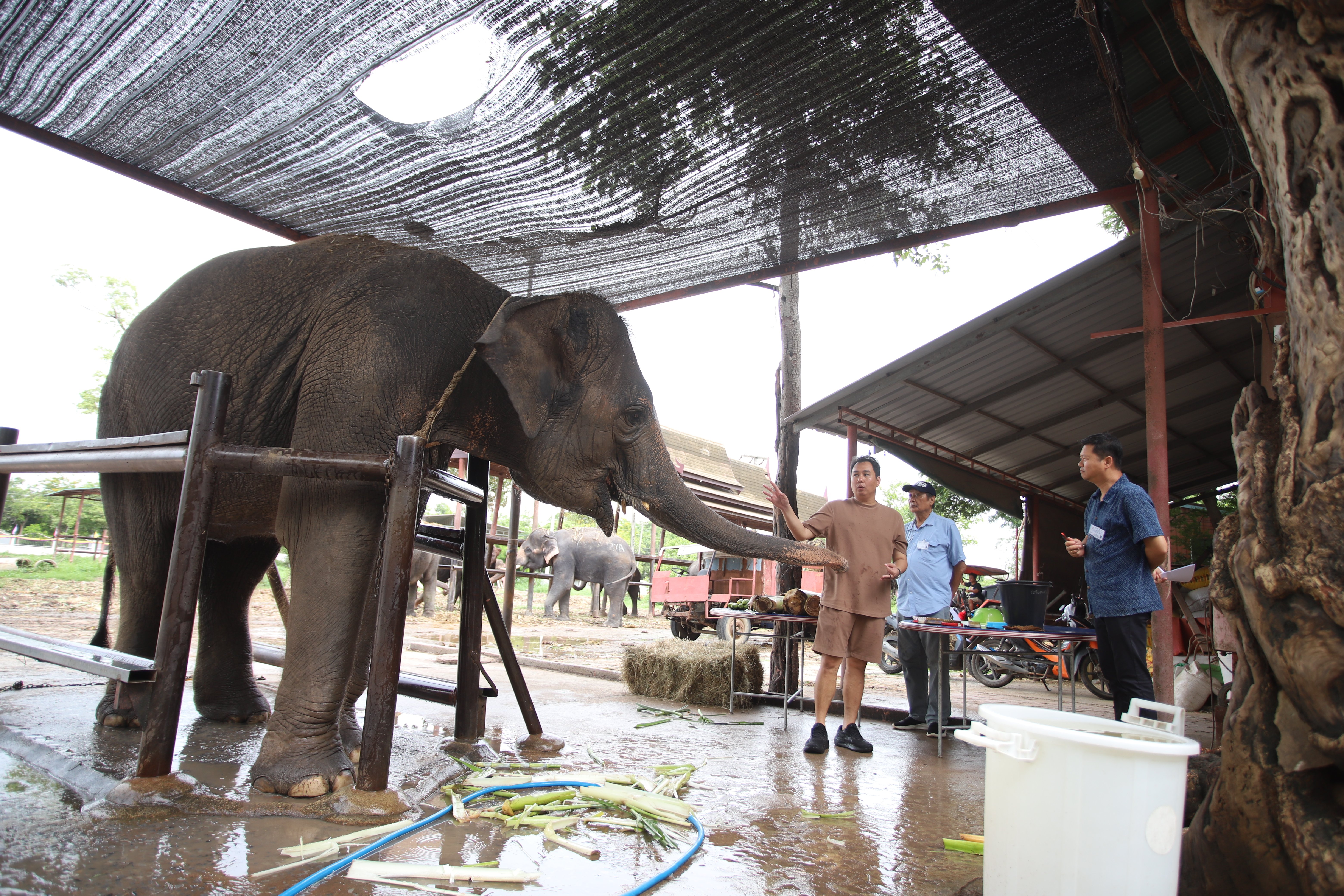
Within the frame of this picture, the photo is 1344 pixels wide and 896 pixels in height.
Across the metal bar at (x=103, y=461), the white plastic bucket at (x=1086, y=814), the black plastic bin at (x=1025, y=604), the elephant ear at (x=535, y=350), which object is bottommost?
the white plastic bucket at (x=1086, y=814)

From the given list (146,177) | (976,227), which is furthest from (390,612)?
(976,227)

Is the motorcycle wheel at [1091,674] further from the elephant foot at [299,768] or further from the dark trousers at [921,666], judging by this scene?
the elephant foot at [299,768]

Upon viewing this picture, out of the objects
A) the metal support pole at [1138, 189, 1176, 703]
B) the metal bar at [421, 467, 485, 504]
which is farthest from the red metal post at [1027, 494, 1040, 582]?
the metal bar at [421, 467, 485, 504]

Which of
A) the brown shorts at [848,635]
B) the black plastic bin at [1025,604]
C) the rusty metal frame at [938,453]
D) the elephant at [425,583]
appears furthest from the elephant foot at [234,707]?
the elephant at [425,583]

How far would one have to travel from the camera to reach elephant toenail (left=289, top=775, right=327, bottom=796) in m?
2.82

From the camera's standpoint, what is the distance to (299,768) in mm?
2867

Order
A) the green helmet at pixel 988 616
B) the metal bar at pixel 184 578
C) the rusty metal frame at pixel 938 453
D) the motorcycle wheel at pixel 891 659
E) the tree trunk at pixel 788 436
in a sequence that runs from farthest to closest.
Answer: the motorcycle wheel at pixel 891 659 → the rusty metal frame at pixel 938 453 → the green helmet at pixel 988 616 → the tree trunk at pixel 788 436 → the metal bar at pixel 184 578

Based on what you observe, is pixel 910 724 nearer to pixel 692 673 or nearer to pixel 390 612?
pixel 692 673

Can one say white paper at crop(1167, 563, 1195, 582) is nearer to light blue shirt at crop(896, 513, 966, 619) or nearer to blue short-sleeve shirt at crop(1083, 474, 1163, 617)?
blue short-sleeve shirt at crop(1083, 474, 1163, 617)

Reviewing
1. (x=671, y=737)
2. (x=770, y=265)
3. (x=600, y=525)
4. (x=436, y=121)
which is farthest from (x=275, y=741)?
(x=770, y=265)

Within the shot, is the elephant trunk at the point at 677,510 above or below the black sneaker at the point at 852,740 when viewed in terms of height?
above

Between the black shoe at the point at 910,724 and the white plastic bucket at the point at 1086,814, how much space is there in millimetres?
4250

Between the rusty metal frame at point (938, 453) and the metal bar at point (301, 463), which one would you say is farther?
the rusty metal frame at point (938, 453)

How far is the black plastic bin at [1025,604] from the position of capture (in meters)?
5.03
